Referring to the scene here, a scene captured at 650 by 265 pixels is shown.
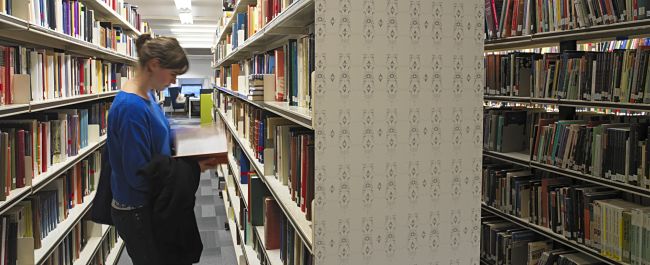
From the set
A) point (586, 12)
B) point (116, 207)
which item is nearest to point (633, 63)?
point (586, 12)

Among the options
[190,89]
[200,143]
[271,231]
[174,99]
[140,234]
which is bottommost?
[271,231]

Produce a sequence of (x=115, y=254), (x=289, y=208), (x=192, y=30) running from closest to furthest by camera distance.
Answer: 1. (x=289, y=208)
2. (x=115, y=254)
3. (x=192, y=30)

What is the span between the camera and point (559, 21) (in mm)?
3150

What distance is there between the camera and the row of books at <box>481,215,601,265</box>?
3172mm

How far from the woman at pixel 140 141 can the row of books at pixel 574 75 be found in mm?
2056

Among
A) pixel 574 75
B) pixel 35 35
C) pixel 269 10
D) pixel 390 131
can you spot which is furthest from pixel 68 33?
Result: pixel 574 75

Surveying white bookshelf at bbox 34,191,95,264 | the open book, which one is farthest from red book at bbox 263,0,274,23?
white bookshelf at bbox 34,191,95,264

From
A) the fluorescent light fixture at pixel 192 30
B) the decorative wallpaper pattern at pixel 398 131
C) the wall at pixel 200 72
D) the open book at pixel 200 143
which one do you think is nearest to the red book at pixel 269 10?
the open book at pixel 200 143

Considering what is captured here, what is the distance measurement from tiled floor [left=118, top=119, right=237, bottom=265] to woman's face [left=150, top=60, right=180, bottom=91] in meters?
1.58

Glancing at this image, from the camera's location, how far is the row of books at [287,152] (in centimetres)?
200

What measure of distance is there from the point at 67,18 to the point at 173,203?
2105 mm

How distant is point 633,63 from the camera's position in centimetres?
272

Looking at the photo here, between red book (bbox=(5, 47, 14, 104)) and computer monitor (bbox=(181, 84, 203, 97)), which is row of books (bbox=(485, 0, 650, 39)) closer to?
red book (bbox=(5, 47, 14, 104))

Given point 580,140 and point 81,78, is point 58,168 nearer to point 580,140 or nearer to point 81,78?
point 81,78
